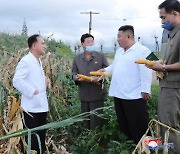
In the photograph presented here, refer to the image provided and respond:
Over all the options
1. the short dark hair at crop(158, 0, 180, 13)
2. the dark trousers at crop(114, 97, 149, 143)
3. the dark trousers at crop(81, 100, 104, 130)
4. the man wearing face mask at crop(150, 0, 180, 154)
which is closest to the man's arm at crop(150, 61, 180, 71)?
the man wearing face mask at crop(150, 0, 180, 154)

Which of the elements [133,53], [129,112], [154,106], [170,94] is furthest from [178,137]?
[154,106]

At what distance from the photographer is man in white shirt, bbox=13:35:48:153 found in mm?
3223

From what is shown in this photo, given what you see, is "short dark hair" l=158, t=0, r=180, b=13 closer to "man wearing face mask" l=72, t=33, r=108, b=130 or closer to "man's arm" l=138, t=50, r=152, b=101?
"man's arm" l=138, t=50, r=152, b=101

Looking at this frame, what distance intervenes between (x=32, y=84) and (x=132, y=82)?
990mm

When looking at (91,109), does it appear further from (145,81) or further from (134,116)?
(145,81)

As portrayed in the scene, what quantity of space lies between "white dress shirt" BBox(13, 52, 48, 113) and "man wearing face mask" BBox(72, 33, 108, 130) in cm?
67

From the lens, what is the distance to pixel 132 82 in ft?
11.2

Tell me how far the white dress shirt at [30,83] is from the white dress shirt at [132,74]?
78 centimetres

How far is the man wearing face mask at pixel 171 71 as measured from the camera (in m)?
2.83

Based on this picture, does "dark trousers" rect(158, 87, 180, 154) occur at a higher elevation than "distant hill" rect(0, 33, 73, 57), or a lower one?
lower

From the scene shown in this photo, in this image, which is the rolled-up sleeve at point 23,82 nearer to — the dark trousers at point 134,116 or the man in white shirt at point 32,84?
the man in white shirt at point 32,84

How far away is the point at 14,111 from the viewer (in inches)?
104

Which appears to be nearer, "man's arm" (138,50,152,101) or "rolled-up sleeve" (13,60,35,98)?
"rolled-up sleeve" (13,60,35,98)

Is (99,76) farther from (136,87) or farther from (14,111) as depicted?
(14,111)
